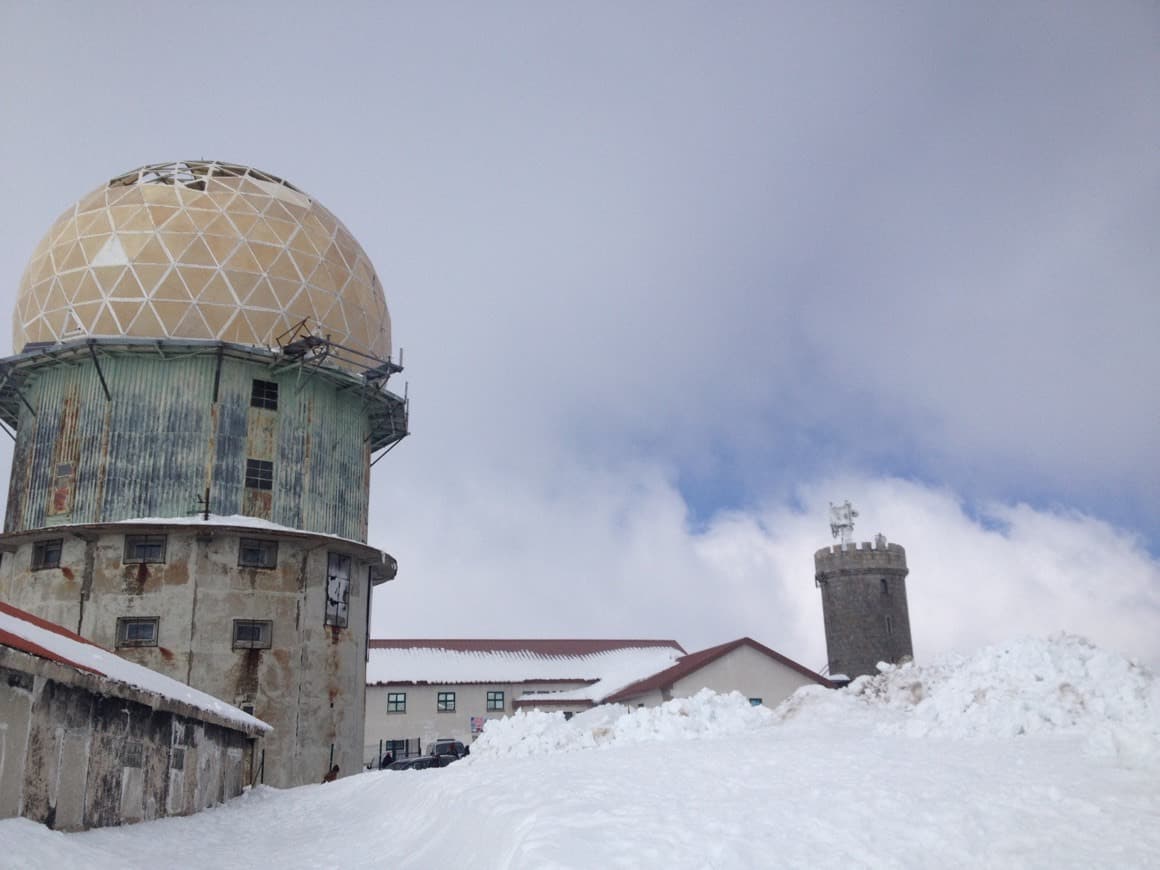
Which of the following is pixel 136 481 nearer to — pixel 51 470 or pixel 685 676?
pixel 51 470

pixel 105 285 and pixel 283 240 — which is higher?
pixel 283 240

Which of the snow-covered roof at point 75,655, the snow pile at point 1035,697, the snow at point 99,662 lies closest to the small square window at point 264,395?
the snow at point 99,662

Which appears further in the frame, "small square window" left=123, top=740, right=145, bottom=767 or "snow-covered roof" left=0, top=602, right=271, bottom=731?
"small square window" left=123, top=740, right=145, bottom=767

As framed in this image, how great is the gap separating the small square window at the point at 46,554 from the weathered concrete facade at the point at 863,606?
40.9m

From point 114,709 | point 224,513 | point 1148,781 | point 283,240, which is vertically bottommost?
point 1148,781

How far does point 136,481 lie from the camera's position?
26.4 metres

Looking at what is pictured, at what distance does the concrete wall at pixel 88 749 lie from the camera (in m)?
9.96

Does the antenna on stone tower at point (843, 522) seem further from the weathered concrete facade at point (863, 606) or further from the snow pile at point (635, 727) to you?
the snow pile at point (635, 727)

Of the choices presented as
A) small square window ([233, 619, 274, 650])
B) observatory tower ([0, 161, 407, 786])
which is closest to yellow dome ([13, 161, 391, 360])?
observatory tower ([0, 161, 407, 786])

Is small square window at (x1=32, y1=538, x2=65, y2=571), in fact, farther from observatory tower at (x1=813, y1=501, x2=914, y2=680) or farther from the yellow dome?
observatory tower at (x1=813, y1=501, x2=914, y2=680)

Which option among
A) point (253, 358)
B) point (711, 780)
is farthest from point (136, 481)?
point (711, 780)

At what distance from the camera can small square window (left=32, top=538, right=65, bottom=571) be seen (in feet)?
84.2

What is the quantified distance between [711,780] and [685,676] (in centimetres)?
2934

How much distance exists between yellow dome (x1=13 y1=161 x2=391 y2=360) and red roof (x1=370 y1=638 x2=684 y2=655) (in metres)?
23.7
